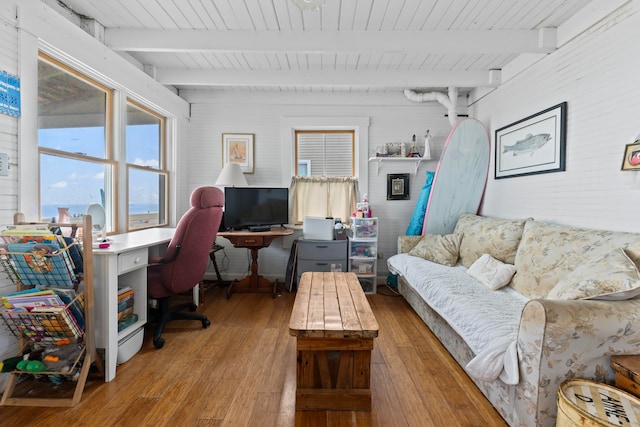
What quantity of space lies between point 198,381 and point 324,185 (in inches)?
104

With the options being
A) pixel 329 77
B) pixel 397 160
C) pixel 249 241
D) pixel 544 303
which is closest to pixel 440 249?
pixel 397 160

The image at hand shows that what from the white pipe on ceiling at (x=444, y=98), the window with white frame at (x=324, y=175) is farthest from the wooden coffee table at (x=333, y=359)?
the white pipe on ceiling at (x=444, y=98)

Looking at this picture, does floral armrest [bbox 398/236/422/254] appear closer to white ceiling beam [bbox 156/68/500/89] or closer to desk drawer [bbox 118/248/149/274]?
white ceiling beam [bbox 156/68/500/89]

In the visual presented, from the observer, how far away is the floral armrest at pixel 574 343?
1.23 m

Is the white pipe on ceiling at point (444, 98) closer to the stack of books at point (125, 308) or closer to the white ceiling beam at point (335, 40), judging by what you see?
the white ceiling beam at point (335, 40)

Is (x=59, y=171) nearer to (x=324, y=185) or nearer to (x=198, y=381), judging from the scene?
(x=198, y=381)

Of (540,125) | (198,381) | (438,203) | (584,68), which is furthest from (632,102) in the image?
(198,381)

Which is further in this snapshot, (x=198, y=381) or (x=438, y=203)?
(x=438, y=203)

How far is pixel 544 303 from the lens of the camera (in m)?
1.27

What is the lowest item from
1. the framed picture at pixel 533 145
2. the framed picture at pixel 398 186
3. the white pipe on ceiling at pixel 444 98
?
the framed picture at pixel 398 186

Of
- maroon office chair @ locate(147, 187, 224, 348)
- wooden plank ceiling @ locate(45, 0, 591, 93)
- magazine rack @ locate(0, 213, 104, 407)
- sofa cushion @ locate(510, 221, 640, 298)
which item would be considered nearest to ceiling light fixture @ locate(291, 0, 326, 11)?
wooden plank ceiling @ locate(45, 0, 591, 93)

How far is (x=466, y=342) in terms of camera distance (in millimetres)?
1732

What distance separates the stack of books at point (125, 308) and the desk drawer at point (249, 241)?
1.26 meters

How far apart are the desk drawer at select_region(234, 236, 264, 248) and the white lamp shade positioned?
2.21 feet
